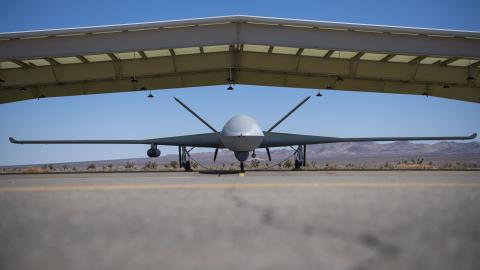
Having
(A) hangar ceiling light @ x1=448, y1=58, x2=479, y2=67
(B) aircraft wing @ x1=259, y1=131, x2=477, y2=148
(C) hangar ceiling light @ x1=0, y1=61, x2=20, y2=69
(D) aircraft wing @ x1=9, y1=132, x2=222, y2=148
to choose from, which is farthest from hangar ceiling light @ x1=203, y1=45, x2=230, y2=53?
(A) hangar ceiling light @ x1=448, y1=58, x2=479, y2=67

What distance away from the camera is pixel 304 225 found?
9.52 feet

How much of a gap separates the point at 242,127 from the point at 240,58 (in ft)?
19.4

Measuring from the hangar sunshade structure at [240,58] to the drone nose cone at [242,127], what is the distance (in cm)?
330

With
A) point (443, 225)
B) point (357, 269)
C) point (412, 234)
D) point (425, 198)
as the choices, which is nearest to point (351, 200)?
point (425, 198)

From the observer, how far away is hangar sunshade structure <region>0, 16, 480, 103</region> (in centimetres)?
1495

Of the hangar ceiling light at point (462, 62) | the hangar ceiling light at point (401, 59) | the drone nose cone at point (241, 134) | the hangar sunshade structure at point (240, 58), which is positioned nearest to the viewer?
the drone nose cone at point (241, 134)

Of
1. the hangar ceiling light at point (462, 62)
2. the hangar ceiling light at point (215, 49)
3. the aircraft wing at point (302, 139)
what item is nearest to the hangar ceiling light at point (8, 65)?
the hangar ceiling light at point (215, 49)

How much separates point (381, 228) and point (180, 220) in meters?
1.73

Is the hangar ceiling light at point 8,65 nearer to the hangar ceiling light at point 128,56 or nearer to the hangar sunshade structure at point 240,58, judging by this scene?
the hangar sunshade structure at point 240,58

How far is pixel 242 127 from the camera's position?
1443 centimetres

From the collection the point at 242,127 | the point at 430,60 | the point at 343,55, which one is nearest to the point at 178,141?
the point at 242,127

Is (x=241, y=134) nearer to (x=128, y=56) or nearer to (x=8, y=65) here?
(x=128, y=56)

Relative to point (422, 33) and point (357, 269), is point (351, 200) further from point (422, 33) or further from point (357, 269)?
point (422, 33)

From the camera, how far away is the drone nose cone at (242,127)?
46.7 ft
